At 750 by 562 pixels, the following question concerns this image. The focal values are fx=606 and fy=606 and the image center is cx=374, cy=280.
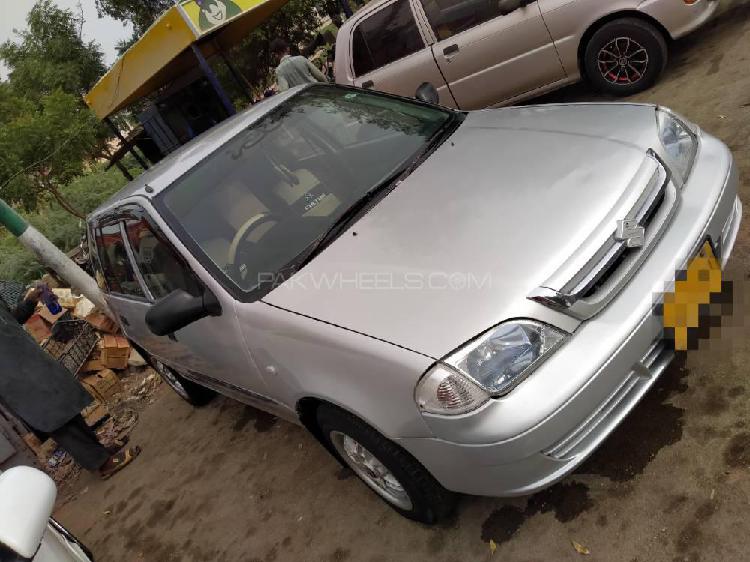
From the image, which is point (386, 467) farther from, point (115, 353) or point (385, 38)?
point (385, 38)

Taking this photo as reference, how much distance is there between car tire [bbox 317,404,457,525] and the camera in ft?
7.43

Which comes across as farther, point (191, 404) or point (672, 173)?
point (191, 404)

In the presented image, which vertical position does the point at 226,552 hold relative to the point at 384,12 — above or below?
below

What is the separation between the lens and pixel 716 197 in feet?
7.92

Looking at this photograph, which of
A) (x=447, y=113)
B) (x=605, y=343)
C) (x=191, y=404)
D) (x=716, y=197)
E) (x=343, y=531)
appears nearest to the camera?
(x=605, y=343)

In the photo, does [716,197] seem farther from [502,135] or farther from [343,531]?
[343,531]

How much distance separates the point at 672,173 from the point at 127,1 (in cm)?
3122

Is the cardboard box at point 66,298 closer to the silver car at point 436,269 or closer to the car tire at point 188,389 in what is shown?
the car tire at point 188,389

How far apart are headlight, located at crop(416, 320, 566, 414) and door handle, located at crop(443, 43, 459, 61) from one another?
460cm

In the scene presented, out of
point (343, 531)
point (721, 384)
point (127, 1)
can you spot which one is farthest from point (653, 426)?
point (127, 1)

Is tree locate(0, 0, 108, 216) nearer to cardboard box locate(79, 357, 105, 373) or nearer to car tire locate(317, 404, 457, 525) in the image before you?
cardboard box locate(79, 357, 105, 373)

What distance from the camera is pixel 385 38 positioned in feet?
20.3

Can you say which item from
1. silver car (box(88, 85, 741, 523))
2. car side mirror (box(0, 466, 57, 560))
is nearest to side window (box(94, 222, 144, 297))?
silver car (box(88, 85, 741, 523))

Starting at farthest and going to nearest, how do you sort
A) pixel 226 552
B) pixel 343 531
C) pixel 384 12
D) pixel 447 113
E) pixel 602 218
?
1. pixel 384 12
2. pixel 447 113
3. pixel 226 552
4. pixel 343 531
5. pixel 602 218
